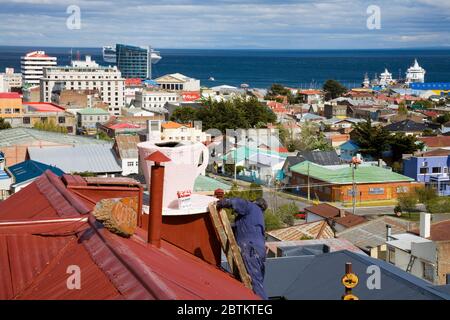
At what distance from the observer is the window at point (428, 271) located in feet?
29.9

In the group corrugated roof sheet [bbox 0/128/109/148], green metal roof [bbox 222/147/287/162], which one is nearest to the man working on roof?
corrugated roof sheet [bbox 0/128/109/148]

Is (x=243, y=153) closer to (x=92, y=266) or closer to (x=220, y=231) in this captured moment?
(x=220, y=231)

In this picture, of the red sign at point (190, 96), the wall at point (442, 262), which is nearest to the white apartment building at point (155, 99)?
the red sign at point (190, 96)

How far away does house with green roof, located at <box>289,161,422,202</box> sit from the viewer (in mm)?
20922

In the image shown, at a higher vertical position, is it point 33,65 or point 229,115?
point 33,65

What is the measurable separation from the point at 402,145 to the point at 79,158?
37.9 ft

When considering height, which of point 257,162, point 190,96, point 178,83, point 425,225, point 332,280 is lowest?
point 257,162

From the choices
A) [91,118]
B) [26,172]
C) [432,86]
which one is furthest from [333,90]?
[26,172]

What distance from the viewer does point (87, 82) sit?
56.9m

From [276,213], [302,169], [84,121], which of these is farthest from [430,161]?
[84,121]

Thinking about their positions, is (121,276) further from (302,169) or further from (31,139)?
(31,139)

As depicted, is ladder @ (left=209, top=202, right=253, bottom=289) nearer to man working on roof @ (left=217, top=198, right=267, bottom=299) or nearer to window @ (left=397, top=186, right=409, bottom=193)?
man working on roof @ (left=217, top=198, right=267, bottom=299)

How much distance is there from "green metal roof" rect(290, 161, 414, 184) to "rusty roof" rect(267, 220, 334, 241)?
27.1ft
